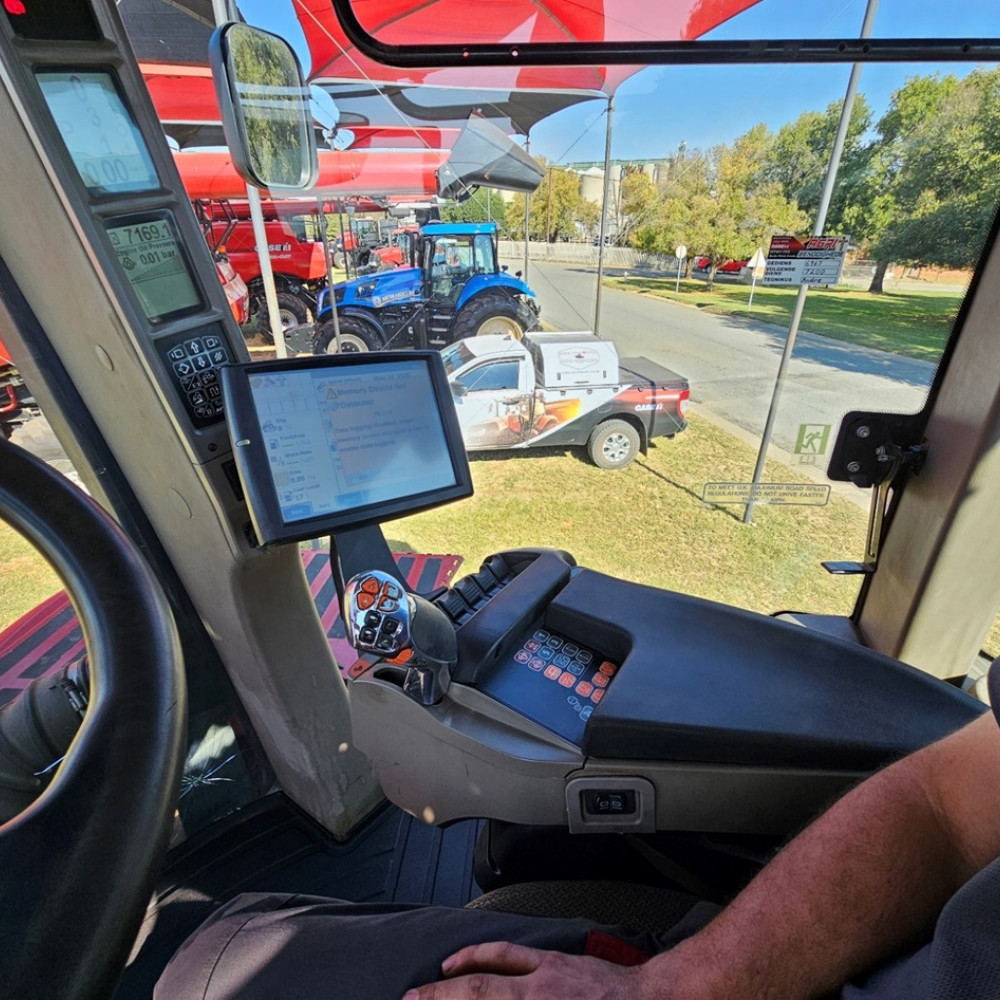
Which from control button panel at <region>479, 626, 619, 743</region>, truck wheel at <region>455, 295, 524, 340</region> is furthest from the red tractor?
control button panel at <region>479, 626, 619, 743</region>

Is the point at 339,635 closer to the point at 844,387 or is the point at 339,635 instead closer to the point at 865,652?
the point at 865,652

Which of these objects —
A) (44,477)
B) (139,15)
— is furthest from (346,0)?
(44,477)

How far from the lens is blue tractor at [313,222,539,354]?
215cm

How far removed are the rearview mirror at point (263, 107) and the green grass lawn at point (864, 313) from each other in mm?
864

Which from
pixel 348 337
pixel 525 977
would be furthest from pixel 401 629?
pixel 348 337

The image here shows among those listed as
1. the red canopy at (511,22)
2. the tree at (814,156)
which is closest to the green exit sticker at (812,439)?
the tree at (814,156)

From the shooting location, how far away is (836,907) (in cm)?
65

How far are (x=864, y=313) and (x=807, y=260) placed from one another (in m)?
0.19

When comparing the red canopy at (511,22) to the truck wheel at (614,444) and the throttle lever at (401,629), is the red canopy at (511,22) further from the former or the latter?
the truck wheel at (614,444)

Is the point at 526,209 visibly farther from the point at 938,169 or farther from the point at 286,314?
the point at 938,169

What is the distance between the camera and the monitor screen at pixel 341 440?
2.65 ft

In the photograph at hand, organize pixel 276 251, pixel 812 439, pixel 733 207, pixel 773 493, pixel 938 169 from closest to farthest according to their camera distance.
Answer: pixel 938 169
pixel 733 207
pixel 812 439
pixel 773 493
pixel 276 251

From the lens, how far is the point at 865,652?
3.17 feet

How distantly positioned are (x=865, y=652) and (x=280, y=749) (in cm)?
119
